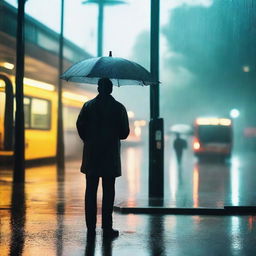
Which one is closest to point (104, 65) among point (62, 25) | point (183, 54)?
point (62, 25)

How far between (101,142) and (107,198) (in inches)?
30.5

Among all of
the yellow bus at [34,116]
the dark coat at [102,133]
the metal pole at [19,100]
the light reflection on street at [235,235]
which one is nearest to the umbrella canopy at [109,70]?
the dark coat at [102,133]

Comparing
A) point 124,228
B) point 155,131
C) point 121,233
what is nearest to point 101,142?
point 121,233

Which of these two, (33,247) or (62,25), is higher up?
(62,25)

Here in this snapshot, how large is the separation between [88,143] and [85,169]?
34 cm

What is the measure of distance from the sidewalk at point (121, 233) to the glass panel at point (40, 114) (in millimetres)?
11786

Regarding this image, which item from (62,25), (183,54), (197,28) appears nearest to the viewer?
(62,25)

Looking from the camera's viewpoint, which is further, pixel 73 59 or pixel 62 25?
pixel 73 59

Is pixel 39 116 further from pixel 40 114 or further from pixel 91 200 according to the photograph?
pixel 91 200

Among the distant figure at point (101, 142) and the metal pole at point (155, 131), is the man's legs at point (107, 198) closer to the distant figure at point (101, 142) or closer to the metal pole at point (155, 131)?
the distant figure at point (101, 142)

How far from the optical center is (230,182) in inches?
657

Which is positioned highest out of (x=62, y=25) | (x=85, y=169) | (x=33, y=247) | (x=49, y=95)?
(x=62, y=25)

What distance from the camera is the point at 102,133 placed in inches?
282

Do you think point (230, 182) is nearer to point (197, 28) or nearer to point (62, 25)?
point (62, 25)
